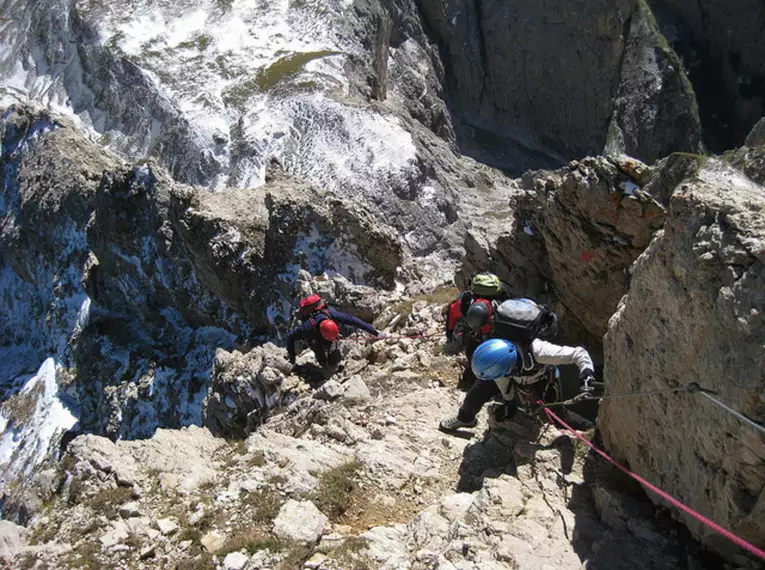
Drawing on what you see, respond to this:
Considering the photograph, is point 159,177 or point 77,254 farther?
point 77,254

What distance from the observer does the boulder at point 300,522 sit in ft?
24.1

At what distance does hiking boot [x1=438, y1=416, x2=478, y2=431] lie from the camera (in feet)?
34.1

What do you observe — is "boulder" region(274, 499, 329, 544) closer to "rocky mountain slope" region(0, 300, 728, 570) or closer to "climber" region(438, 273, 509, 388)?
"rocky mountain slope" region(0, 300, 728, 570)

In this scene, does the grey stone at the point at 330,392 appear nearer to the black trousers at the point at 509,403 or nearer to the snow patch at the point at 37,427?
the black trousers at the point at 509,403

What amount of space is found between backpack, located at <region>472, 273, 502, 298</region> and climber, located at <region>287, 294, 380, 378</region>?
4.68 meters

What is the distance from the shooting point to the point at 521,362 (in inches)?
353

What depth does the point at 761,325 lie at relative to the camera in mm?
5148

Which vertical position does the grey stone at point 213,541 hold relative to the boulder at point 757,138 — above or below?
below

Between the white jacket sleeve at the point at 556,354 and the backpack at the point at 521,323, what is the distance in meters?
0.15

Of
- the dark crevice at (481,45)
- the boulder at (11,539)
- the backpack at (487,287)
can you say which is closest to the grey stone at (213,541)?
the boulder at (11,539)

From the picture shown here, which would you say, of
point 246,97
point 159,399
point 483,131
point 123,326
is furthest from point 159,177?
point 483,131

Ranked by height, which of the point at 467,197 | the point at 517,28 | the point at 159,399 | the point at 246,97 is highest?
the point at 517,28

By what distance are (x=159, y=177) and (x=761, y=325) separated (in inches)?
1134

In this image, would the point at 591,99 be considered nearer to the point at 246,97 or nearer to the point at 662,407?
the point at 246,97
